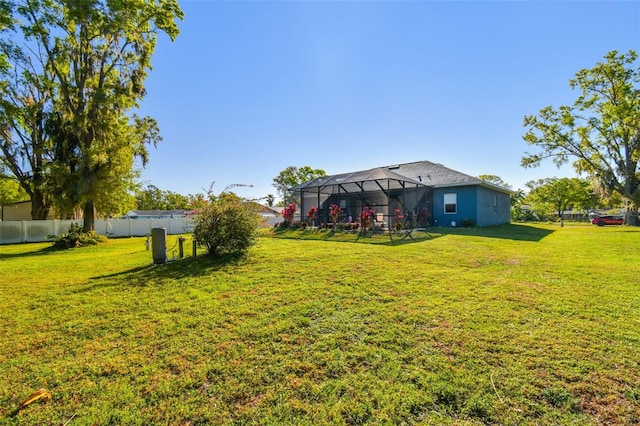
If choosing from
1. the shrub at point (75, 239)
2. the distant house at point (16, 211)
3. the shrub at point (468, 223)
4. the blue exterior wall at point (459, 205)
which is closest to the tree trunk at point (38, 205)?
the distant house at point (16, 211)

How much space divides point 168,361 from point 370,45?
11.9 meters

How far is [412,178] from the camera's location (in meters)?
19.5

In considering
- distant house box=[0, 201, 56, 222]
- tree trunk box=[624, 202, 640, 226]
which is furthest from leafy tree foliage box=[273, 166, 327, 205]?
tree trunk box=[624, 202, 640, 226]

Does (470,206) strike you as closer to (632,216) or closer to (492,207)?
(492,207)

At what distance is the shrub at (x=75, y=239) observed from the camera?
12727 millimetres

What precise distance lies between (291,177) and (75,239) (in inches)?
1597

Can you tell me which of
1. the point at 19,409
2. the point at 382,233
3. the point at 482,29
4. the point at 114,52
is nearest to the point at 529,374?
the point at 19,409

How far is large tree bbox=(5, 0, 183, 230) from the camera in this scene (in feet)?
40.8

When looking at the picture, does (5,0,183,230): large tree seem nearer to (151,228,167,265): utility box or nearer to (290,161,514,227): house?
(151,228,167,265): utility box

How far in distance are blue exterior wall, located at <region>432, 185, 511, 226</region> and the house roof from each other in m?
0.48

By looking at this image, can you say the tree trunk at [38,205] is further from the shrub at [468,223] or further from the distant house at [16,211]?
the shrub at [468,223]

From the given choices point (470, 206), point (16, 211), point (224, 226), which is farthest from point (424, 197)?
point (16, 211)

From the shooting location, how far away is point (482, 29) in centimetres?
998

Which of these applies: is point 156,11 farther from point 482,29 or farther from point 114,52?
point 482,29
